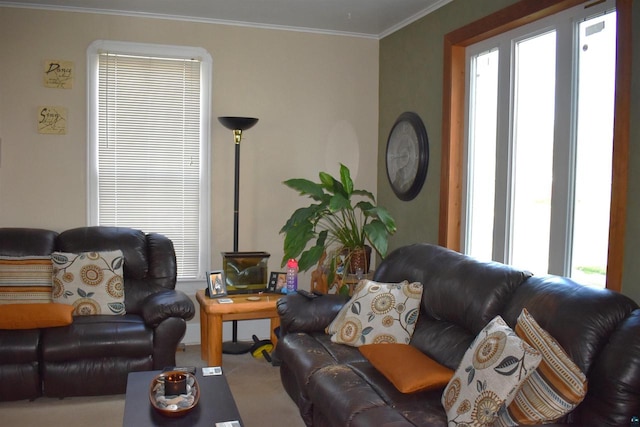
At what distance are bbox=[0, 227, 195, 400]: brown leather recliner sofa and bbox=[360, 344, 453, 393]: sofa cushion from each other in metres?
A: 1.42

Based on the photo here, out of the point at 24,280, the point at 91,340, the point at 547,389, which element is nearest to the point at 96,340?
the point at 91,340

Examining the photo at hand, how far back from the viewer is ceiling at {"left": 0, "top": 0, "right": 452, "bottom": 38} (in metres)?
4.18

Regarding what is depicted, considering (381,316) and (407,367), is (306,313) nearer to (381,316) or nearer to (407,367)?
(381,316)

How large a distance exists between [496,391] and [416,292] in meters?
1.12

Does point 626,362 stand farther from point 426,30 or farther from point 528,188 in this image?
point 426,30

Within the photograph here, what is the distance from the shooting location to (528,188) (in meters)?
3.43

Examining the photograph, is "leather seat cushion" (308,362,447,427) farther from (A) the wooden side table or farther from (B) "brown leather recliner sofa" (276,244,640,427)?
(A) the wooden side table

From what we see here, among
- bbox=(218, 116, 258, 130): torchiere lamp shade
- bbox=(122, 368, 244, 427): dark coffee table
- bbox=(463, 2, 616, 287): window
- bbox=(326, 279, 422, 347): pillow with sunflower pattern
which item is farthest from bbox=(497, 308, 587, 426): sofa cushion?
bbox=(218, 116, 258, 130): torchiere lamp shade

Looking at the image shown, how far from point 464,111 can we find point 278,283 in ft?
6.07

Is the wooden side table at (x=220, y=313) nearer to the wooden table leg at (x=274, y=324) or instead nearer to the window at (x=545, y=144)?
the wooden table leg at (x=274, y=324)

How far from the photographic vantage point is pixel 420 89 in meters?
4.44

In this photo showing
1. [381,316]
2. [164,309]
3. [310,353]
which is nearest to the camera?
[310,353]

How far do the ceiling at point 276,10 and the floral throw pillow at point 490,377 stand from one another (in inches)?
104

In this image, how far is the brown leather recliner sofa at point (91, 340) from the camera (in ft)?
11.2
